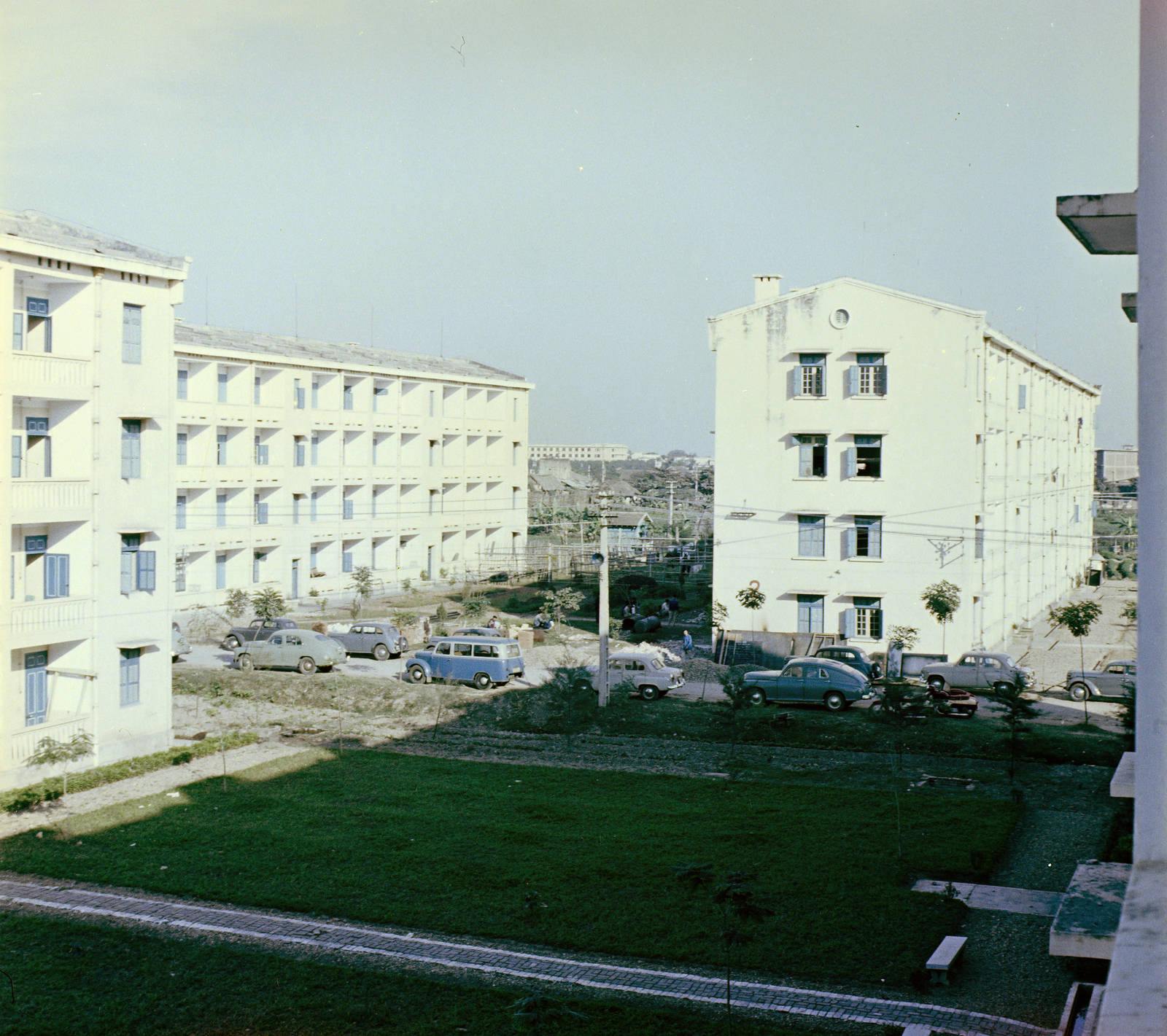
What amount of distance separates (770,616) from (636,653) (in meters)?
6.06

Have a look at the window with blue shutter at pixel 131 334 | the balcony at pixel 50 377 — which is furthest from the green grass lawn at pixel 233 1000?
the window with blue shutter at pixel 131 334

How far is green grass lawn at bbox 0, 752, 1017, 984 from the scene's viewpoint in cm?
1126

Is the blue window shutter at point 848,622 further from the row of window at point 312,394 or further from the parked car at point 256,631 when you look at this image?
the row of window at point 312,394

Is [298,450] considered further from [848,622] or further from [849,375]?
[848,622]

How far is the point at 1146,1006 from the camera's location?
2.55m

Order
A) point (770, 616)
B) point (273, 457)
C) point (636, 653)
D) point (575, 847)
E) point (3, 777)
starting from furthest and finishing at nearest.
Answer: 1. point (273, 457)
2. point (770, 616)
3. point (636, 653)
4. point (3, 777)
5. point (575, 847)

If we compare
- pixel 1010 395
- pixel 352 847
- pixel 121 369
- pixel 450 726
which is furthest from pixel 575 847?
pixel 1010 395

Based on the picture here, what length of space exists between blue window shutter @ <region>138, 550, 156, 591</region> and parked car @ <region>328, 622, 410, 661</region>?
37.0 ft

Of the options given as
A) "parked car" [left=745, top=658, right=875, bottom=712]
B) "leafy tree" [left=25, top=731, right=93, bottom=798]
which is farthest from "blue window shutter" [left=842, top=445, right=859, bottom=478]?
"leafy tree" [left=25, top=731, right=93, bottom=798]

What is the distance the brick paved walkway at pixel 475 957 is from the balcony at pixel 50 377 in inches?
303

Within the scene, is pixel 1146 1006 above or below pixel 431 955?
above

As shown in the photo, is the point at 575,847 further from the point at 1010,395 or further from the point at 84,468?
the point at 1010,395

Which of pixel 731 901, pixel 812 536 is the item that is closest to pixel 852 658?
pixel 812 536

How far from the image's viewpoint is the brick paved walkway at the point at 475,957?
9.22m
